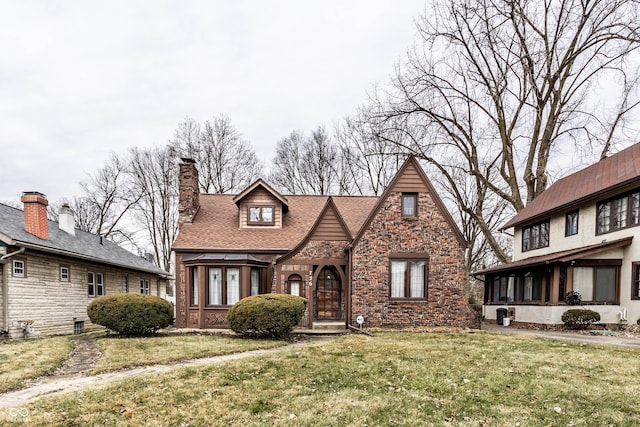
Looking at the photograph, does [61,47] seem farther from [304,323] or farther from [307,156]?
[307,156]

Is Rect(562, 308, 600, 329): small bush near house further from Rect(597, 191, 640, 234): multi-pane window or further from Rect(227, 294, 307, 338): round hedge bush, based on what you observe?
Rect(227, 294, 307, 338): round hedge bush

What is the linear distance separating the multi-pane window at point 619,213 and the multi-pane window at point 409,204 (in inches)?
320

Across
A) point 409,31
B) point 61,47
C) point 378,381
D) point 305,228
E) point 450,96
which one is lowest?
point 378,381

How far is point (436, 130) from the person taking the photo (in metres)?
23.1

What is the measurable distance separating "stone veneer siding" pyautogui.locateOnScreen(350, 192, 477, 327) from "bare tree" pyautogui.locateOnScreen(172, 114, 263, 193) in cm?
2002

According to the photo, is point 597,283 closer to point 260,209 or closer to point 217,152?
point 260,209

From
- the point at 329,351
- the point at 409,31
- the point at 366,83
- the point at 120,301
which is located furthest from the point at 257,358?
the point at 409,31

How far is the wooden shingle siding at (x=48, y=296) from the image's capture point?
43.4ft

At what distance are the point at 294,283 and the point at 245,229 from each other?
400cm

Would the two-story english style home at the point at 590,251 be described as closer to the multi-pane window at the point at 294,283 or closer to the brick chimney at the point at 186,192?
the multi-pane window at the point at 294,283

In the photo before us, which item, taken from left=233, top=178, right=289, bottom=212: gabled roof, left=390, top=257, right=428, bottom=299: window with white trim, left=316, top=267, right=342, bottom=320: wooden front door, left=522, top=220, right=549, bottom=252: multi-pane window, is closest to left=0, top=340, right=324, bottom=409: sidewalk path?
left=390, top=257, right=428, bottom=299: window with white trim

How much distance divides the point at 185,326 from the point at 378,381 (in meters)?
11.3

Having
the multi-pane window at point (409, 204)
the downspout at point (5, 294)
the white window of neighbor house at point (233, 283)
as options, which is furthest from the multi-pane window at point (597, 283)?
the downspout at point (5, 294)

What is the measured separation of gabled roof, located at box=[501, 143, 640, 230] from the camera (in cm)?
1502
